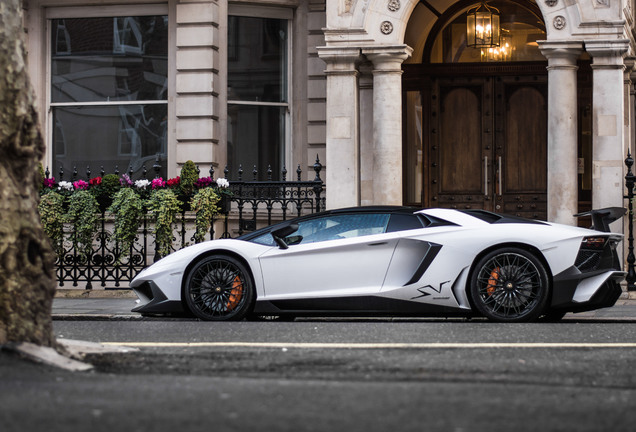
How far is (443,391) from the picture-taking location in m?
5.94

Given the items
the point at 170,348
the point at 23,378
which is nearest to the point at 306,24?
the point at 170,348

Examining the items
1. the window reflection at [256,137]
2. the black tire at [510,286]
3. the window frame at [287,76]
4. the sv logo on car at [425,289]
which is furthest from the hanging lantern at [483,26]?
the sv logo on car at [425,289]

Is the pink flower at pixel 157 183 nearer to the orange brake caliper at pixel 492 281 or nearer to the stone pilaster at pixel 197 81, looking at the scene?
the stone pilaster at pixel 197 81

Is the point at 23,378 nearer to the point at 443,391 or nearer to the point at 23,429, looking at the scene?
the point at 23,429

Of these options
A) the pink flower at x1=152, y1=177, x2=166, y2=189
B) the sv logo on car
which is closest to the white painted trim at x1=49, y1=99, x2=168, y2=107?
the pink flower at x1=152, y1=177, x2=166, y2=189

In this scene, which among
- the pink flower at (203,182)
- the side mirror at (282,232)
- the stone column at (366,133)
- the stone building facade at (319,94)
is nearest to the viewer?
the side mirror at (282,232)

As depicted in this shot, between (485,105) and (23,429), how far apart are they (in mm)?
15637

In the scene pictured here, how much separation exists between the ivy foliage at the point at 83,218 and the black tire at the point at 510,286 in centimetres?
719

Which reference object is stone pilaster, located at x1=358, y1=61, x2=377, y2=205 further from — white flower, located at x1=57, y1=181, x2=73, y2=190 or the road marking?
the road marking

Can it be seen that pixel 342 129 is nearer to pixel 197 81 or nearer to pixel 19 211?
pixel 197 81

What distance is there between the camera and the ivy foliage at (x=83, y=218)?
1642 centimetres

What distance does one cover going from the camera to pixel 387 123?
17.3 metres

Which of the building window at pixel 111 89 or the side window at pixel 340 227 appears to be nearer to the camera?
the side window at pixel 340 227

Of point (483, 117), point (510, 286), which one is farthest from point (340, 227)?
point (483, 117)
